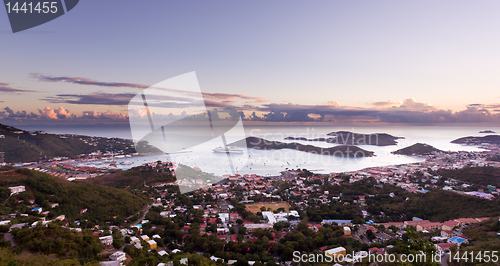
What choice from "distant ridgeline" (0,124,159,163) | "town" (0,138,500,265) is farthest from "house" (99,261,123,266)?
"distant ridgeline" (0,124,159,163)

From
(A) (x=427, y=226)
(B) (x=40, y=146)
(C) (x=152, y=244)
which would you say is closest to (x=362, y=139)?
(A) (x=427, y=226)

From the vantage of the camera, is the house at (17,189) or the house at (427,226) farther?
the house at (427,226)

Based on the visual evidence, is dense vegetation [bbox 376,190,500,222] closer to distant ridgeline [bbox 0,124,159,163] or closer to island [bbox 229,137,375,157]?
distant ridgeline [bbox 0,124,159,163]

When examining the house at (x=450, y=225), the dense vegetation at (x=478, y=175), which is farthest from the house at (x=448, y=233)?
the dense vegetation at (x=478, y=175)

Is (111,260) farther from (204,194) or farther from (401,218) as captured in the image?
(401,218)

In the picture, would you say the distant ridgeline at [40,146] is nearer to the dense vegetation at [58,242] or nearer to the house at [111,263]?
the dense vegetation at [58,242]

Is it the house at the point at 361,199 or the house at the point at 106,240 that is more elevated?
the house at the point at 106,240

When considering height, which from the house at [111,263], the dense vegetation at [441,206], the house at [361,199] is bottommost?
the house at [361,199]
